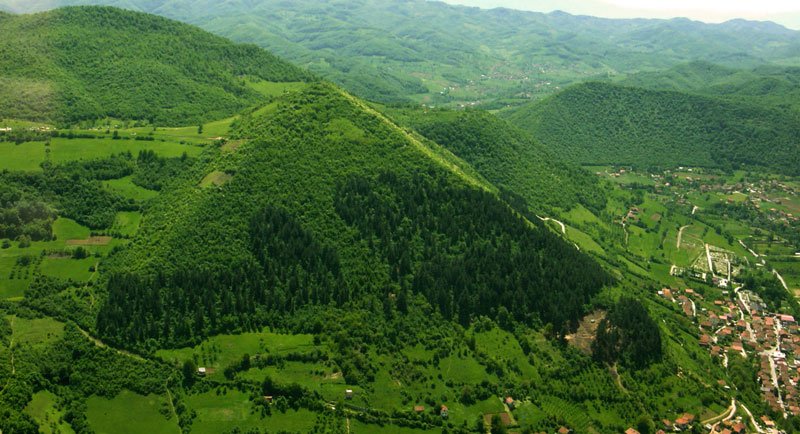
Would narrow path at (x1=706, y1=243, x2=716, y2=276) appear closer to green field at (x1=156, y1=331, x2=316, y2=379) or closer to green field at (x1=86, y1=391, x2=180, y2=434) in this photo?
green field at (x1=156, y1=331, x2=316, y2=379)

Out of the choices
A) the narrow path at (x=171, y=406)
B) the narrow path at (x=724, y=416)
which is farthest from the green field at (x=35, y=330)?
the narrow path at (x=724, y=416)

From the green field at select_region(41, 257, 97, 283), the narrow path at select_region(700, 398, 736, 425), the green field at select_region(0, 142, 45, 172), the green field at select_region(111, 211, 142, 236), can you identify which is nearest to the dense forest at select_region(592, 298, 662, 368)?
the narrow path at select_region(700, 398, 736, 425)

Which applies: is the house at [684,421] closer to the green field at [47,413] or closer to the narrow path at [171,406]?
the narrow path at [171,406]

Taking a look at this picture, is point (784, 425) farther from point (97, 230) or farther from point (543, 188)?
point (97, 230)

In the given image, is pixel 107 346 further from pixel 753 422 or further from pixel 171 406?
pixel 753 422

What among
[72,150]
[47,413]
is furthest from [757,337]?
Result: [72,150]

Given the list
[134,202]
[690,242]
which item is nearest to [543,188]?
[690,242]
